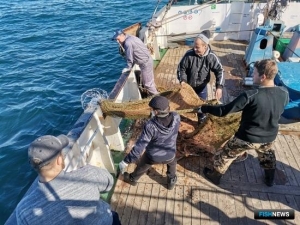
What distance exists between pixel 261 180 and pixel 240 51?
6.67 meters

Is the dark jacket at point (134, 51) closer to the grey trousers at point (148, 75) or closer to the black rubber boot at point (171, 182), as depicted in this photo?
the grey trousers at point (148, 75)

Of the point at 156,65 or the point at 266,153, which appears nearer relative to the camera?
the point at 266,153

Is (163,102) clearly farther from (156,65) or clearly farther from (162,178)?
(156,65)

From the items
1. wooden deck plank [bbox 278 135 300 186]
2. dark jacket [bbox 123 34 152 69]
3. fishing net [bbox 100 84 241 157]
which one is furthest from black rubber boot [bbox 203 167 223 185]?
dark jacket [bbox 123 34 152 69]

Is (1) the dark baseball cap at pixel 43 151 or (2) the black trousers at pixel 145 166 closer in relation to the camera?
(1) the dark baseball cap at pixel 43 151

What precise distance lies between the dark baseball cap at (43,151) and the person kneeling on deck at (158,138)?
152cm

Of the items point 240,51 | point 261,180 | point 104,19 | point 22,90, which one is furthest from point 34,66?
point 261,180

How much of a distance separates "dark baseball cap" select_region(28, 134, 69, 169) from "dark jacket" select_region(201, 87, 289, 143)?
224 centimetres

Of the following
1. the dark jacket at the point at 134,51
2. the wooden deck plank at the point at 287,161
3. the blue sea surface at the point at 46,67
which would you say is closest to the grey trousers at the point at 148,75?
the dark jacket at the point at 134,51

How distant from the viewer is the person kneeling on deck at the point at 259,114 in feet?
9.86

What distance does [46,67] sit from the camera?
463 inches

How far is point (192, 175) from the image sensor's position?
4512 millimetres

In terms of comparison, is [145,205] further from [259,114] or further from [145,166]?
[259,114]

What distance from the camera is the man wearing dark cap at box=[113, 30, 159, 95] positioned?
5293 mm
